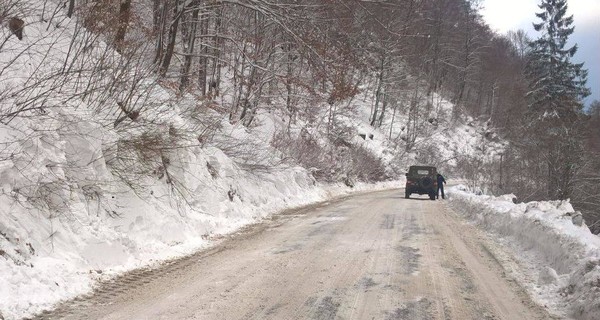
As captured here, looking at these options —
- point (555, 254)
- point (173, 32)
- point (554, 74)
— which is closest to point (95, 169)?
point (555, 254)

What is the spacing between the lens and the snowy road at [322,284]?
5.18 meters

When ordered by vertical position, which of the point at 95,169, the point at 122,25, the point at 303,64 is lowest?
the point at 95,169

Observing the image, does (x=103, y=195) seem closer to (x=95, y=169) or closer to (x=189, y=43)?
(x=95, y=169)

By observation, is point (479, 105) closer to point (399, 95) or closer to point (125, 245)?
point (399, 95)

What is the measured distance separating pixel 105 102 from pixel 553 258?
814 centimetres

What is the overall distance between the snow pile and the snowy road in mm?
395

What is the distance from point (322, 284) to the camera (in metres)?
6.23

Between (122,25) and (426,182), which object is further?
(426,182)

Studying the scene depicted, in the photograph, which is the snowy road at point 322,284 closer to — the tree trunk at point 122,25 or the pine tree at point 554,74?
the tree trunk at point 122,25

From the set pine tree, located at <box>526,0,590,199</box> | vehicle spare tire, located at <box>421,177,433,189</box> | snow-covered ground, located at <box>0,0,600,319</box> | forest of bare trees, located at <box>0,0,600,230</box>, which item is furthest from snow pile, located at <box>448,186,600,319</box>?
pine tree, located at <box>526,0,590,199</box>

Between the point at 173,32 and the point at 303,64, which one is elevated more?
the point at 173,32

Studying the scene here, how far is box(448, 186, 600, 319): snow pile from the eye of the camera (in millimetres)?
5654

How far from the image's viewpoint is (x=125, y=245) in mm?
7180

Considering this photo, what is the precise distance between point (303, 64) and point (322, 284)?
23.1 ft
